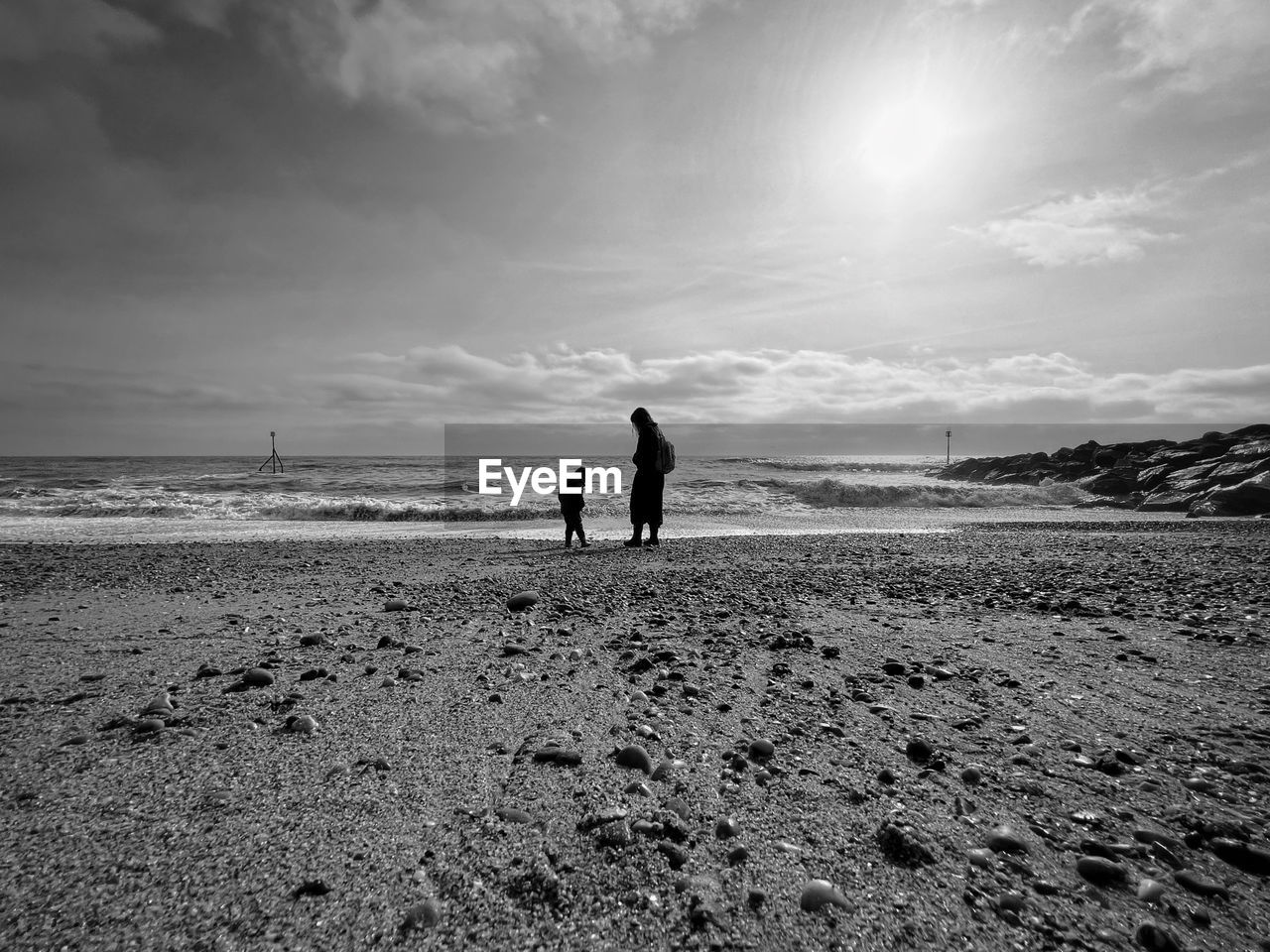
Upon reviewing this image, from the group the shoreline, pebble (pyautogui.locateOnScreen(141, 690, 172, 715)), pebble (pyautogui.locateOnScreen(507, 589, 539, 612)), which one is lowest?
the shoreline

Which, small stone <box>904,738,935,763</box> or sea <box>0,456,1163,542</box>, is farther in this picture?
sea <box>0,456,1163,542</box>

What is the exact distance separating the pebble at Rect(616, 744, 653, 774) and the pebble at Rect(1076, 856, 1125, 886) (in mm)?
1520

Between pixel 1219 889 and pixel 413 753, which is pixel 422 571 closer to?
pixel 413 753

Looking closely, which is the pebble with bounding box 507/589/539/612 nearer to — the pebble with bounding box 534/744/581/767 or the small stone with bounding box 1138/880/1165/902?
the pebble with bounding box 534/744/581/767

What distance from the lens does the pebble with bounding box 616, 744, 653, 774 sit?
2570 millimetres

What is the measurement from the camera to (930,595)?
616cm

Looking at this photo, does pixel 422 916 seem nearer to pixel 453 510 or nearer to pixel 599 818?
pixel 599 818

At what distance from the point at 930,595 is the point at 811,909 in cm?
517

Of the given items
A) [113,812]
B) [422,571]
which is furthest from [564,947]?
[422,571]

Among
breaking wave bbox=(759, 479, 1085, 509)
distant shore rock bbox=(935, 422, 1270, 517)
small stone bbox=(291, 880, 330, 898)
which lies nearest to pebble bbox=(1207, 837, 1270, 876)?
small stone bbox=(291, 880, 330, 898)

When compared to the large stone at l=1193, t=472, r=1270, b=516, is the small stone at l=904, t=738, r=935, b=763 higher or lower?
lower

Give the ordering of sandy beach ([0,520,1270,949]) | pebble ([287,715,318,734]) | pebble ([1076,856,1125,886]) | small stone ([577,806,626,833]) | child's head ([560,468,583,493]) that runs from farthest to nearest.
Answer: child's head ([560,468,583,493]) < pebble ([287,715,318,734]) < small stone ([577,806,626,833]) < pebble ([1076,856,1125,886]) < sandy beach ([0,520,1270,949])

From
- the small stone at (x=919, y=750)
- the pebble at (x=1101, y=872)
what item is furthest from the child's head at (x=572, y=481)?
the pebble at (x=1101, y=872)

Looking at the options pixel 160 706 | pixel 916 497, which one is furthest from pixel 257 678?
pixel 916 497
